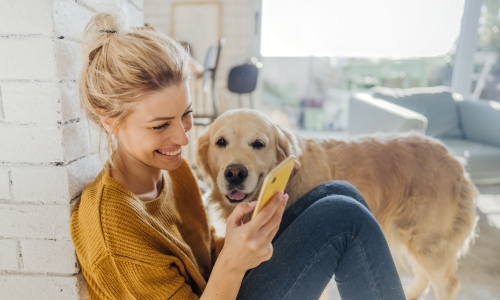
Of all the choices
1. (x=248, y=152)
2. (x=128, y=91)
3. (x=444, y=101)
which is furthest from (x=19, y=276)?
(x=444, y=101)

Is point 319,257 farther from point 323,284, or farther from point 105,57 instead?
point 105,57

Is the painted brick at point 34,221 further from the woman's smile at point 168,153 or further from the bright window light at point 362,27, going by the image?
the bright window light at point 362,27

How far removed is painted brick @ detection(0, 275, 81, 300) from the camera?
842 millimetres

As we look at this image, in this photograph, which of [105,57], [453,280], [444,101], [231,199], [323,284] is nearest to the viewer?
[105,57]

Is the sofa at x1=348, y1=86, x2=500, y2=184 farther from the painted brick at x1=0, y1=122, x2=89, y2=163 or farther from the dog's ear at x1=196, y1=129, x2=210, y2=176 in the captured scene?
the painted brick at x1=0, y1=122, x2=89, y2=163

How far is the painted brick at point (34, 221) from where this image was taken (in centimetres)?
81

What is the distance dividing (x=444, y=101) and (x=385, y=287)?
314cm

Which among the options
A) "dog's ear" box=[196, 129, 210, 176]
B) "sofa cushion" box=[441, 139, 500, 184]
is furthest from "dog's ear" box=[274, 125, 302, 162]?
"sofa cushion" box=[441, 139, 500, 184]

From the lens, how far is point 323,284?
87 centimetres

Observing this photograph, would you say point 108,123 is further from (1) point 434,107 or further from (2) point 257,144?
(1) point 434,107

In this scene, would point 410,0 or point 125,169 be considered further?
point 410,0

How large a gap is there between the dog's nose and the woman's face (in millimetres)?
319

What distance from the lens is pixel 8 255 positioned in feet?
2.75

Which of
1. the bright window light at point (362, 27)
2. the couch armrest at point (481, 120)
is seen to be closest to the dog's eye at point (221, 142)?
the couch armrest at point (481, 120)
